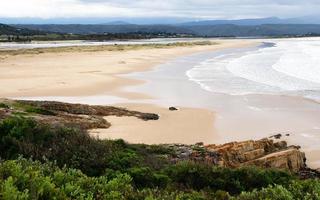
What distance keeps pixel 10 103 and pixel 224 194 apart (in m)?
9.89

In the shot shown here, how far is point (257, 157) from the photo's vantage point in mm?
10609

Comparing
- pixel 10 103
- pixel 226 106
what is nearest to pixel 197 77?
pixel 226 106

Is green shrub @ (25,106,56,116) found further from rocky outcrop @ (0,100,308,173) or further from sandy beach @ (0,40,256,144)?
sandy beach @ (0,40,256,144)

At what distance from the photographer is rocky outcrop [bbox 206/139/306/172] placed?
998 centimetres

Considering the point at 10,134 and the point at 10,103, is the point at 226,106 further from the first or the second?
the point at 10,134

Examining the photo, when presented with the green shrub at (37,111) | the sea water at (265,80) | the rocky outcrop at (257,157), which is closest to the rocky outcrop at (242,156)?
the rocky outcrop at (257,157)

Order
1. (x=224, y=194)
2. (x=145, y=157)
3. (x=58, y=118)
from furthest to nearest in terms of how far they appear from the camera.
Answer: (x=58, y=118) < (x=145, y=157) < (x=224, y=194)

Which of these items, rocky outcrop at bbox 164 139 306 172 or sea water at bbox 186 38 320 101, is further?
sea water at bbox 186 38 320 101

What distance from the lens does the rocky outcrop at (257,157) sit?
393 inches

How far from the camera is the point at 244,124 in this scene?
53.0ft

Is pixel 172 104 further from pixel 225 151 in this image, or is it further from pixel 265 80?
pixel 265 80

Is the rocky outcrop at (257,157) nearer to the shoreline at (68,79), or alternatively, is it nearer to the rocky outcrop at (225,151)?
the rocky outcrop at (225,151)

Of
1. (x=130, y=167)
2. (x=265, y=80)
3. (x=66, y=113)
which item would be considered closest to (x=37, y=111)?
(x=66, y=113)

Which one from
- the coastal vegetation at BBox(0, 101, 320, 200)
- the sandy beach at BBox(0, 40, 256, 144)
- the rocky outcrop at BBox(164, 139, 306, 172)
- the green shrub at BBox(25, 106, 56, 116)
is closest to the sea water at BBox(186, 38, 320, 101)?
the sandy beach at BBox(0, 40, 256, 144)
